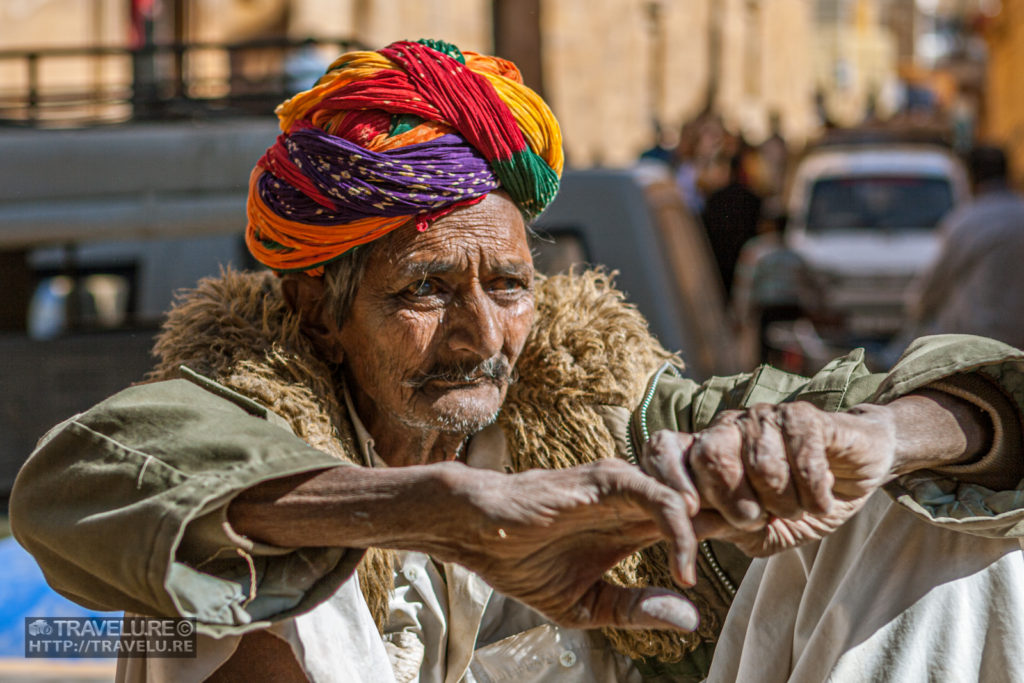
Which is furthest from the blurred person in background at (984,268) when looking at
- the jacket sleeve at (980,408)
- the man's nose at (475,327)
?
the man's nose at (475,327)

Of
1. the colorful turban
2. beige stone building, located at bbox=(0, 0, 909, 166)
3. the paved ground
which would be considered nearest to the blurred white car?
beige stone building, located at bbox=(0, 0, 909, 166)

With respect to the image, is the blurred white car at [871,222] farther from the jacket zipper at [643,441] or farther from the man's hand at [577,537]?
the man's hand at [577,537]

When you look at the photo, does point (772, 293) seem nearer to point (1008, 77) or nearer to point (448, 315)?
point (448, 315)

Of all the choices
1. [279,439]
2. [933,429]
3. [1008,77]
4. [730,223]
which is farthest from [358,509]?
[1008,77]

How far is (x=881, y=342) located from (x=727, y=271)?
160 cm

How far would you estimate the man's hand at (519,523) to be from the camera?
1567 millimetres

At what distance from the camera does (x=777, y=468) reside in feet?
5.35

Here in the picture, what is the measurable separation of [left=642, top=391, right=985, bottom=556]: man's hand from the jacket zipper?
503 millimetres

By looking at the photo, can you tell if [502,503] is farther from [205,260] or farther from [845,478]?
[205,260]

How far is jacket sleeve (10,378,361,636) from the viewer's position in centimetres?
168

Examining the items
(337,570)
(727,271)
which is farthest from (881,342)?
(337,570)

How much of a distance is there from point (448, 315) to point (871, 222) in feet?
36.1

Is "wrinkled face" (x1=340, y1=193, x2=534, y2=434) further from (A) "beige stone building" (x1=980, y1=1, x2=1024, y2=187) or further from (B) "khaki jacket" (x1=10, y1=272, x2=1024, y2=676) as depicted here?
(A) "beige stone building" (x1=980, y1=1, x2=1024, y2=187)

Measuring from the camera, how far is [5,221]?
3.77 m
